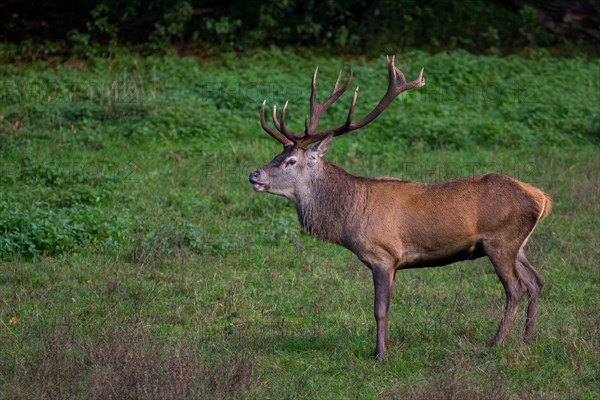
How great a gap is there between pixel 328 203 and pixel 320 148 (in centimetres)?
49

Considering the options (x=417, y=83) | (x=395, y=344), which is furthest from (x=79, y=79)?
(x=395, y=344)

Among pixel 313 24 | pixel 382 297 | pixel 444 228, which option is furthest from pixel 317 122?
pixel 313 24

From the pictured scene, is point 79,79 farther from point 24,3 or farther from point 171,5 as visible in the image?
point 24,3

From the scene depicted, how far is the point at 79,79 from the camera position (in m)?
15.4

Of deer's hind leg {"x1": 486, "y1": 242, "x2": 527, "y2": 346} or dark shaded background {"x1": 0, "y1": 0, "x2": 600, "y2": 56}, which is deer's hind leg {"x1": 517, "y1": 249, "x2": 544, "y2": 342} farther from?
dark shaded background {"x1": 0, "y1": 0, "x2": 600, "y2": 56}

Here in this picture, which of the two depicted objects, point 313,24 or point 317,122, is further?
point 313,24

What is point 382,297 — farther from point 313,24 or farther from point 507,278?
point 313,24

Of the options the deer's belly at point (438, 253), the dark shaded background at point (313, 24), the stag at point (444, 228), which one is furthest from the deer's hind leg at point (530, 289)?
the dark shaded background at point (313, 24)

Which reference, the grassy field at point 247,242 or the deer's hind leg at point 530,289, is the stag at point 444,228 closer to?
the deer's hind leg at point 530,289

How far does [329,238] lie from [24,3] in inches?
564

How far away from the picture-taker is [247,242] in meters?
9.85

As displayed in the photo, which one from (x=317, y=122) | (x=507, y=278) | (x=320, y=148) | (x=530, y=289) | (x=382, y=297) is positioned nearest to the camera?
(x=382, y=297)

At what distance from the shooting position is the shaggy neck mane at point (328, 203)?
24.9ft

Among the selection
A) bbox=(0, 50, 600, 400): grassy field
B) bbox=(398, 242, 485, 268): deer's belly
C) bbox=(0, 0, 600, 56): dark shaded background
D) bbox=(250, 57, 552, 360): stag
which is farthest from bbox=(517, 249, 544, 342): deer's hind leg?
bbox=(0, 0, 600, 56): dark shaded background
